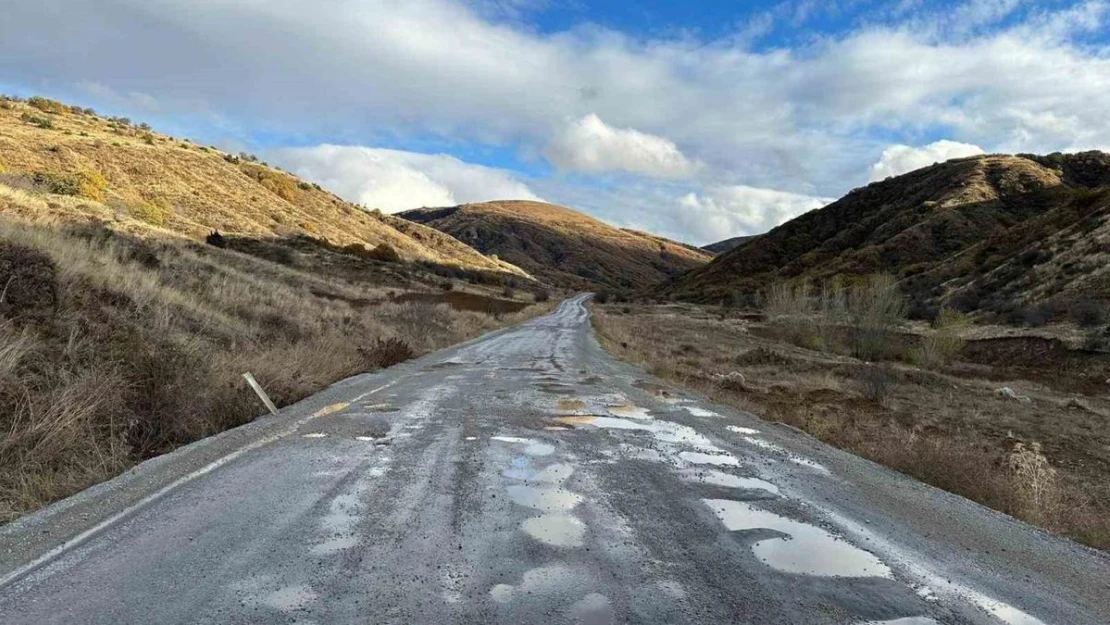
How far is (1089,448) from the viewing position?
1242cm

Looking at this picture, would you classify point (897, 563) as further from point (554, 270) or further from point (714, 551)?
point (554, 270)

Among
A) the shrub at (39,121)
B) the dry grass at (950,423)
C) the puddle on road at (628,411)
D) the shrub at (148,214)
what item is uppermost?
the shrub at (39,121)

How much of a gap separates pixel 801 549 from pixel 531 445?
3.27 m

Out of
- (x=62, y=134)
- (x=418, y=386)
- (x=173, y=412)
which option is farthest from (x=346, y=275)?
(x=173, y=412)

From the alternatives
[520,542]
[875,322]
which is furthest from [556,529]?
[875,322]

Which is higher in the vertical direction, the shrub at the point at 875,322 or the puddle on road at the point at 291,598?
the shrub at the point at 875,322

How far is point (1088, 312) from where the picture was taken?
93.0 feet

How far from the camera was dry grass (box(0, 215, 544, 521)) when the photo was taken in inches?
204

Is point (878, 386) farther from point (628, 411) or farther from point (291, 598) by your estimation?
point (291, 598)

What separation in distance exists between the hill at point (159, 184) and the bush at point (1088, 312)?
40.3m

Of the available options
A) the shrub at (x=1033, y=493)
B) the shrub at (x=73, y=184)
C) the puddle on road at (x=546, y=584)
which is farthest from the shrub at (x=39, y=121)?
the shrub at (x=1033, y=493)

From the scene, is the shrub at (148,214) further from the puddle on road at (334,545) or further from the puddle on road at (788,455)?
the puddle on road at (334,545)

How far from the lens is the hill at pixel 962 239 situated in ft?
126

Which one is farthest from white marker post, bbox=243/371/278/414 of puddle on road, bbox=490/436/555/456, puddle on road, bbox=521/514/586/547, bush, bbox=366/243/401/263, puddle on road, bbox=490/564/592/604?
bush, bbox=366/243/401/263
